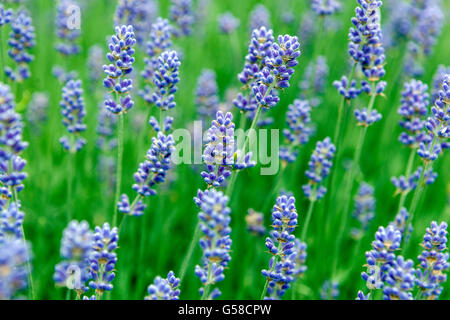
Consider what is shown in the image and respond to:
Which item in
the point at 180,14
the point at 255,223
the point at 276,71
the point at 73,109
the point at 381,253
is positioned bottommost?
the point at 255,223

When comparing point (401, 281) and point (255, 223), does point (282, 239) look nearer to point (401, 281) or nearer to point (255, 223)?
point (401, 281)

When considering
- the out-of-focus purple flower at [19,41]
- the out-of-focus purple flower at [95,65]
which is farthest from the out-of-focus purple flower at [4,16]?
the out-of-focus purple flower at [95,65]

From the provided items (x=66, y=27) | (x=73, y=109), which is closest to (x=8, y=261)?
(x=73, y=109)

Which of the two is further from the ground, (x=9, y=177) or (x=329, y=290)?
(x=9, y=177)

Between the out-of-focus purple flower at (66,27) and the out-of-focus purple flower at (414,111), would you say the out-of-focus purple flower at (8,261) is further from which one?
the out-of-focus purple flower at (66,27)

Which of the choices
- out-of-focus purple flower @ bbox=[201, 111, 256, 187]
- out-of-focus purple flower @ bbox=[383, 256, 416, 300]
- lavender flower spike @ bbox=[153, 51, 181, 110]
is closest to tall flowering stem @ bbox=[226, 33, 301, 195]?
out-of-focus purple flower @ bbox=[201, 111, 256, 187]

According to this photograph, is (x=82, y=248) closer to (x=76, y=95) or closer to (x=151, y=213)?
(x=76, y=95)

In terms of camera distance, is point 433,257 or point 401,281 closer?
→ point 401,281
